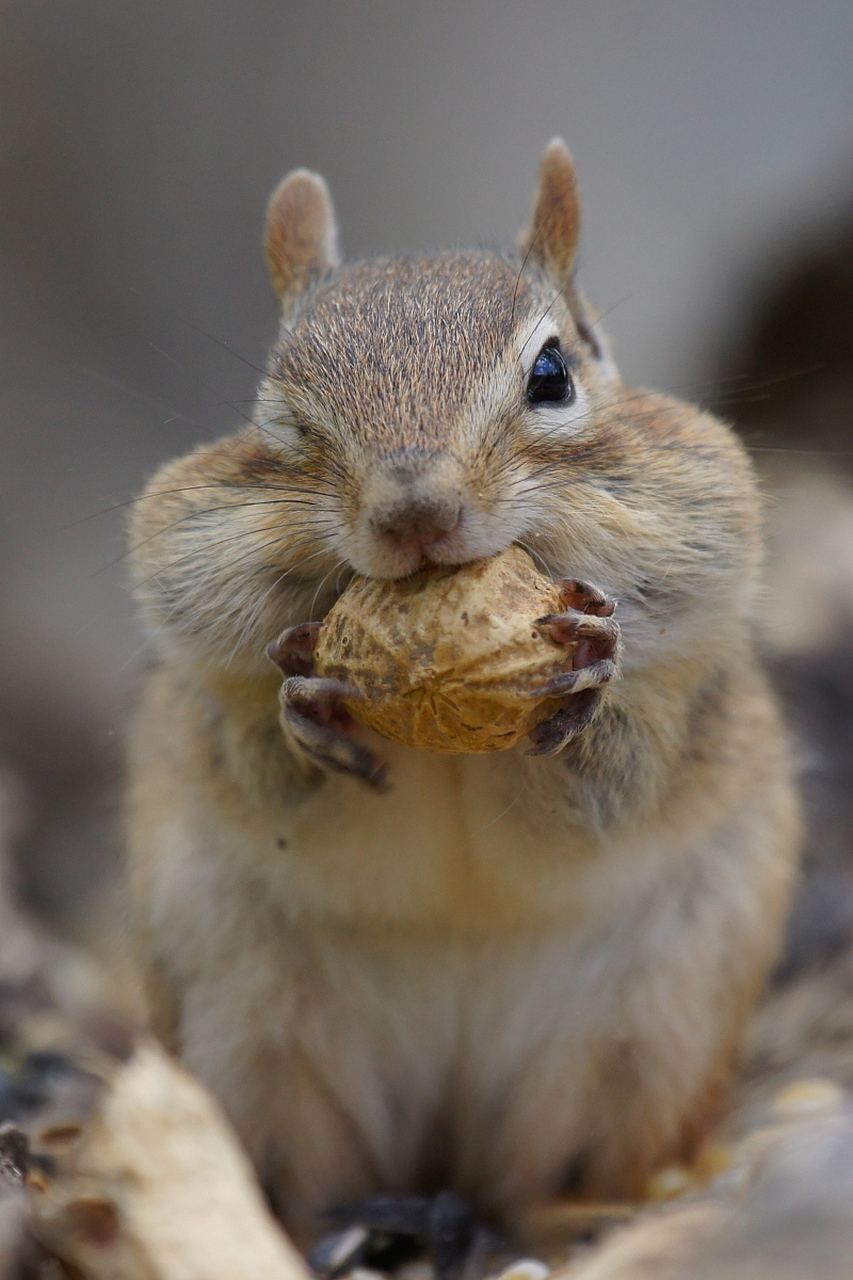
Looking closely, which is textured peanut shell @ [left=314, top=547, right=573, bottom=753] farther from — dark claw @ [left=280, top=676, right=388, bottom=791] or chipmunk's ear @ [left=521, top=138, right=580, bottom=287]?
chipmunk's ear @ [left=521, top=138, right=580, bottom=287]

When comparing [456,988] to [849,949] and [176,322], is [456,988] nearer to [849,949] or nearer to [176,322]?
[849,949]

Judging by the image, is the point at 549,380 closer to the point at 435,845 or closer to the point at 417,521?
the point at 417,521

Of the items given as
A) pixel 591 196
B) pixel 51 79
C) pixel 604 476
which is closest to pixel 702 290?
pixel 591 196

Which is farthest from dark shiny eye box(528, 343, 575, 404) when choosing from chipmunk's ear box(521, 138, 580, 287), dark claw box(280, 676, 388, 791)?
dark claw box(280, 676, 388, 791)

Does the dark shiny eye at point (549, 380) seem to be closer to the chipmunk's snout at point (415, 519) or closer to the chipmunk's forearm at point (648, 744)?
the chipmunk's snout at point (415, 519)

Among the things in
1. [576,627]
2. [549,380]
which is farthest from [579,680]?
[549,380]

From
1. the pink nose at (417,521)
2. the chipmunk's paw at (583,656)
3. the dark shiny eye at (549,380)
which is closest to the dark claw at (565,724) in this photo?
the chipmunk's paw at (583,656)

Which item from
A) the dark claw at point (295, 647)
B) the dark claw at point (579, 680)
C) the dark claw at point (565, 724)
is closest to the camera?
the dark claw at point (579, 680)
